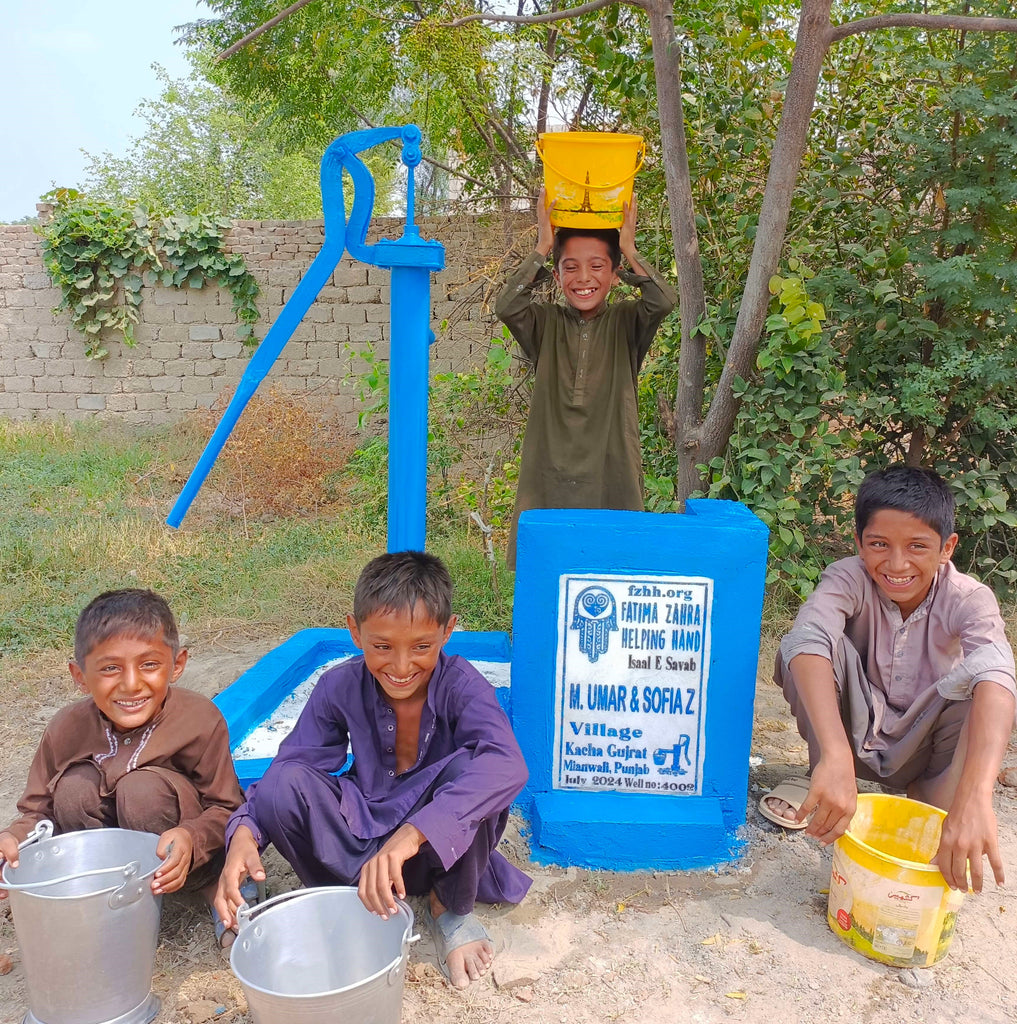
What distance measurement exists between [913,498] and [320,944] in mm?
1512

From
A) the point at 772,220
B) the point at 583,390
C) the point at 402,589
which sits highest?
the point at 772,220

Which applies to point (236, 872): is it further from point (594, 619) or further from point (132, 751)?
point (594, 619)

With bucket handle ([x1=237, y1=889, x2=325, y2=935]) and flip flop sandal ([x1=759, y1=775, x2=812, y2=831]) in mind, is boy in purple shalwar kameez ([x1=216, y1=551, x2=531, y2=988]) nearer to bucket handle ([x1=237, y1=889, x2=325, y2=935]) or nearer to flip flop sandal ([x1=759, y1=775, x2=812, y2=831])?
bucket handle ([x1=237, y1=889, x2=325, y2=935])

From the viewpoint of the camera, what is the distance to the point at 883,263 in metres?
3.59

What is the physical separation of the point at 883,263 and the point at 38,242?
22.1 ft

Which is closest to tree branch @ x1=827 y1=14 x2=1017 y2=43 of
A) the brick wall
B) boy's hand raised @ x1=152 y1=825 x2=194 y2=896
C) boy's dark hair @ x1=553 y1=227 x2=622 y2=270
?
boy's dark hair @ x1=553 y1=227 x2=622 y2=270

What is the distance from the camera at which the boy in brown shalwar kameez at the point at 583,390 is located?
2.68 meters

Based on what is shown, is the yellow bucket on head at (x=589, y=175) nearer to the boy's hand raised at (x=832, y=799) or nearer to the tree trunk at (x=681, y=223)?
the tree trunk at (x=681, y=223)

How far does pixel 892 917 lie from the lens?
1725mm

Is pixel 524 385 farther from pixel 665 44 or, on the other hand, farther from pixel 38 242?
pixel 38 242

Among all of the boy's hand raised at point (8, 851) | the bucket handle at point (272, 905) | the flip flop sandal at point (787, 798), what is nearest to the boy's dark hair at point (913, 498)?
the flip flop sandal at point (787, 798)

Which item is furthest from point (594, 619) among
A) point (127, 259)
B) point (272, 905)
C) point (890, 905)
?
point (127, 259)

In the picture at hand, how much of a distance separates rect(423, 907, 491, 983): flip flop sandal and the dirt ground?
3cm

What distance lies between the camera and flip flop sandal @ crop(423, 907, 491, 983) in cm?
176
